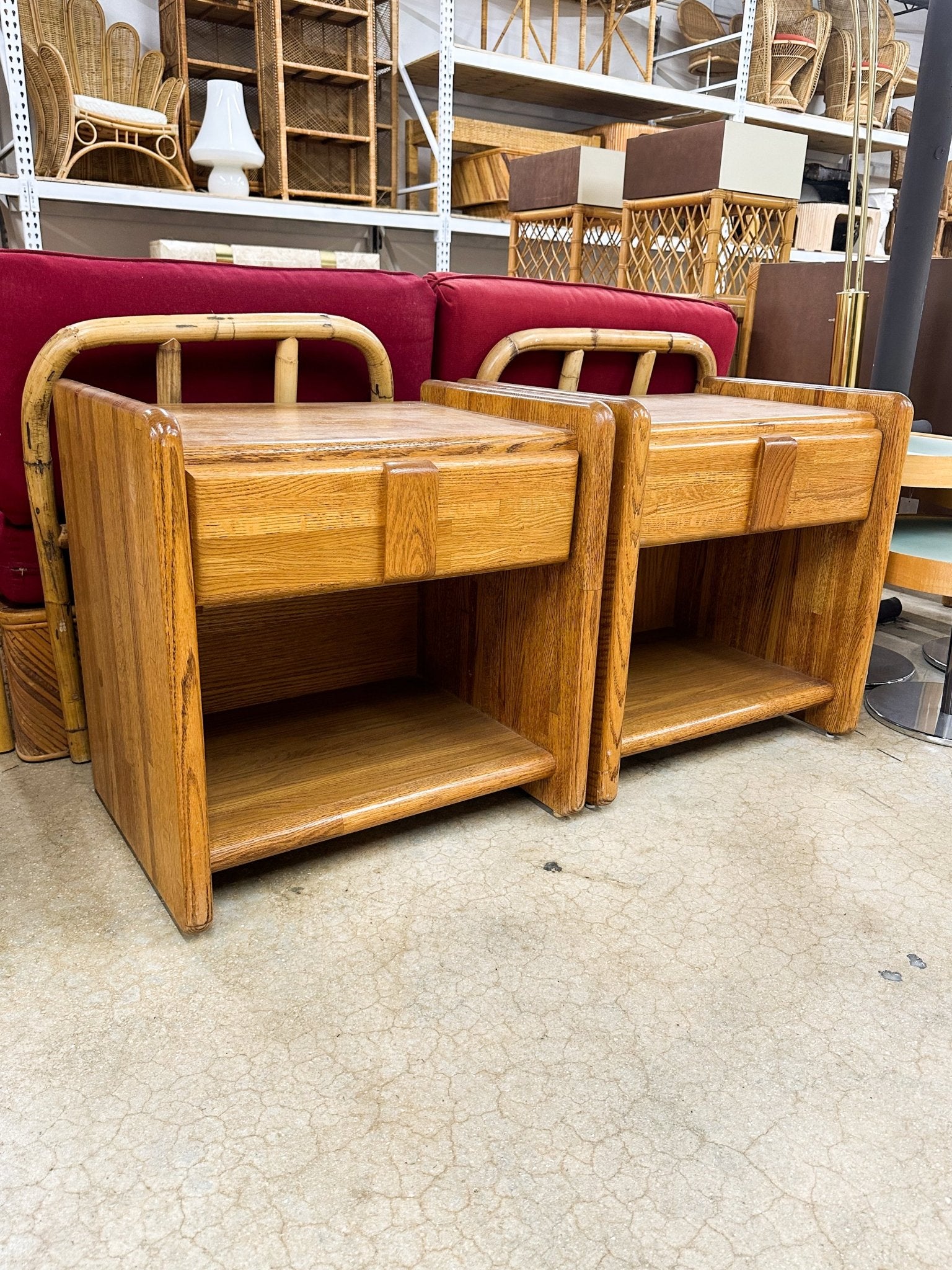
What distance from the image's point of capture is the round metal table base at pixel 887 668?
1.80 m

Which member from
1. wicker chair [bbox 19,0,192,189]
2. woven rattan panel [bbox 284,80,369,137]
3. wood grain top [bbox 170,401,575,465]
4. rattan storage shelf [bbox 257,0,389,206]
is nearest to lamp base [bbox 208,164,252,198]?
wicker chair [bbox 19,0,192,189]

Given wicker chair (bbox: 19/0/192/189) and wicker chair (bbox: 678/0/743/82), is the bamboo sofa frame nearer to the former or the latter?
wicker chair (bbox: 19/0/192/189)

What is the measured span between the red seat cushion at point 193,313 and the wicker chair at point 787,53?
4.40 m

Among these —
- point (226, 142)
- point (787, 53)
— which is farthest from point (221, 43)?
point (787, 53)

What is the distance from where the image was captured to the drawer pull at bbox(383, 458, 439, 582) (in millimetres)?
962

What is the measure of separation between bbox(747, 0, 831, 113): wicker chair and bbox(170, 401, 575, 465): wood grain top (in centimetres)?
470

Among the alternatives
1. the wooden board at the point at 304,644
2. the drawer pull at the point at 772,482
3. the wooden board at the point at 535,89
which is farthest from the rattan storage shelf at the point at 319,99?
the drawer pull at the point at 772,482

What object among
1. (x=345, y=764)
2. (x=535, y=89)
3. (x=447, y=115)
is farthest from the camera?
(x=535, y=89)

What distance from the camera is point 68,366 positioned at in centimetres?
123

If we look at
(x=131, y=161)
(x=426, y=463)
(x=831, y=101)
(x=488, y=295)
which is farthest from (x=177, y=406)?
(x=831, y=101)

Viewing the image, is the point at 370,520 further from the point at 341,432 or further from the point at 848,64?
the point at 848,64

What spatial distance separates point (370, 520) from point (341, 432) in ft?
0.38

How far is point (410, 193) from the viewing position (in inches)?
178

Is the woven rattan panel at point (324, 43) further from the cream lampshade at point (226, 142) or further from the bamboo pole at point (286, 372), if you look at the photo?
the bamboo pole at point (286, 372)
